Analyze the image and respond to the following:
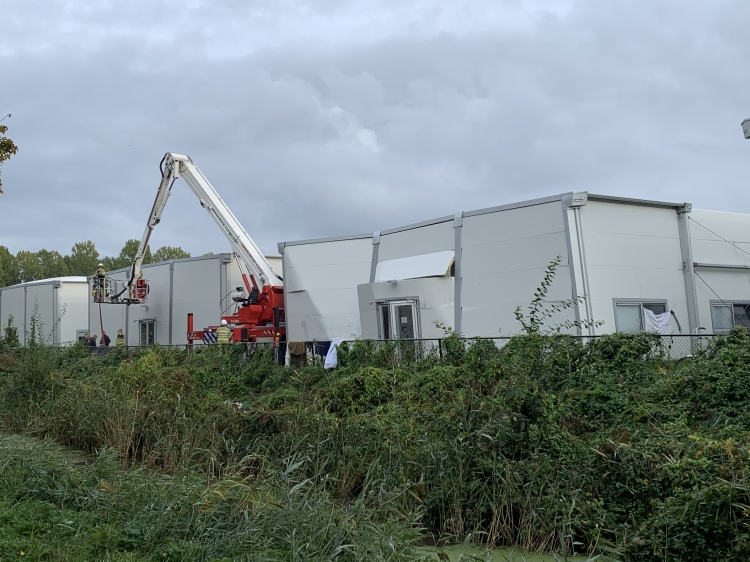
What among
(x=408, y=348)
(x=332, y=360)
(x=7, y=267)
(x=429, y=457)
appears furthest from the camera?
(x=7, y=267)

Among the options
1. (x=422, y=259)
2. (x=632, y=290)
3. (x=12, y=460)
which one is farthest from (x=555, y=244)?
(x=12, y=460)

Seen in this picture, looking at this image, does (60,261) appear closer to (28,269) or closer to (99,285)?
(28,269)

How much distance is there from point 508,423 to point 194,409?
5.59m

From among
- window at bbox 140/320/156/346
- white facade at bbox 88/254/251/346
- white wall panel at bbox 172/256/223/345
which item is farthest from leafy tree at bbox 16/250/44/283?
white wall panel at bbox 172/256/223/345

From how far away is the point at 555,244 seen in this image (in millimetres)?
14180

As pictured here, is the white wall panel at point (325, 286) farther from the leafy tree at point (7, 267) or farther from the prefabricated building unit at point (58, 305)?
the leafy tree at point (7, 267)

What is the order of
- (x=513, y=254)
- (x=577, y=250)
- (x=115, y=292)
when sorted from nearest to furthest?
(x=577, y=250)
(x=513, y=254)
(x=115, y=292)

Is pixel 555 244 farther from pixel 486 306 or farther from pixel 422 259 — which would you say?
pixel 422 259

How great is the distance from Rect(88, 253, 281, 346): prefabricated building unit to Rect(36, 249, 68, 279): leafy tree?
60.5 m

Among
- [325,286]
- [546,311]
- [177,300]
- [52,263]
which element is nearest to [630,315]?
[546,311]

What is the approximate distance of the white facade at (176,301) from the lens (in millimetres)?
25948

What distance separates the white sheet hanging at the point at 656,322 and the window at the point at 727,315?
1.62m

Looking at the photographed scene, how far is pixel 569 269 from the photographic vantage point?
13898mm

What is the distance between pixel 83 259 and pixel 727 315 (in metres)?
92.9
